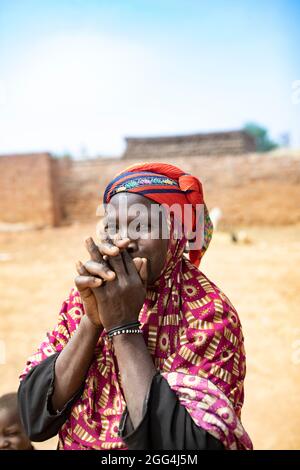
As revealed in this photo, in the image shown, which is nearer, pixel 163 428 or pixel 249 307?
pixel 163 428

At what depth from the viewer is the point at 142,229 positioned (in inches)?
63.4

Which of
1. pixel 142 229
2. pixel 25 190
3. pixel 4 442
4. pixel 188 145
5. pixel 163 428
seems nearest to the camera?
pixel 163 428

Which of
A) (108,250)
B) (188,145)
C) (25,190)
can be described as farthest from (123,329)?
(188,145)

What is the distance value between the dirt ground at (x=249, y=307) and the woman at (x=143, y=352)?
2.85 meters

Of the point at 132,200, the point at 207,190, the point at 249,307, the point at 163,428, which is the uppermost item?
the point at 132,200

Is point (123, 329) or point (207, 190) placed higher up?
point (123, 329)

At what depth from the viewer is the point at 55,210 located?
1975cm

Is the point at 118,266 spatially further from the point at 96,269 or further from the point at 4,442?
the point at 4,442

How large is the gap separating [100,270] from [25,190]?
1855 cm

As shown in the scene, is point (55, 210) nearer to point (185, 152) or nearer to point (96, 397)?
point (185, 152)

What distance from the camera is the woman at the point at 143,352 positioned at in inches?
54.2

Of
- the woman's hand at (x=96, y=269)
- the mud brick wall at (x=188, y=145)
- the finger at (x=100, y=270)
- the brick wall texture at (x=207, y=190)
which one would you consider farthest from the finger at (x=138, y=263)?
the mud brick wall at (x=188, y=145)

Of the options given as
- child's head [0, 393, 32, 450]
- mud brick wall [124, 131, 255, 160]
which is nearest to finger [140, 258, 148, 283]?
child's head [0, 393, 32, 450]

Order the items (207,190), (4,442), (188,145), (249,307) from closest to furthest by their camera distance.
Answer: (4,442), (249,307), (207,190), (188,145)
